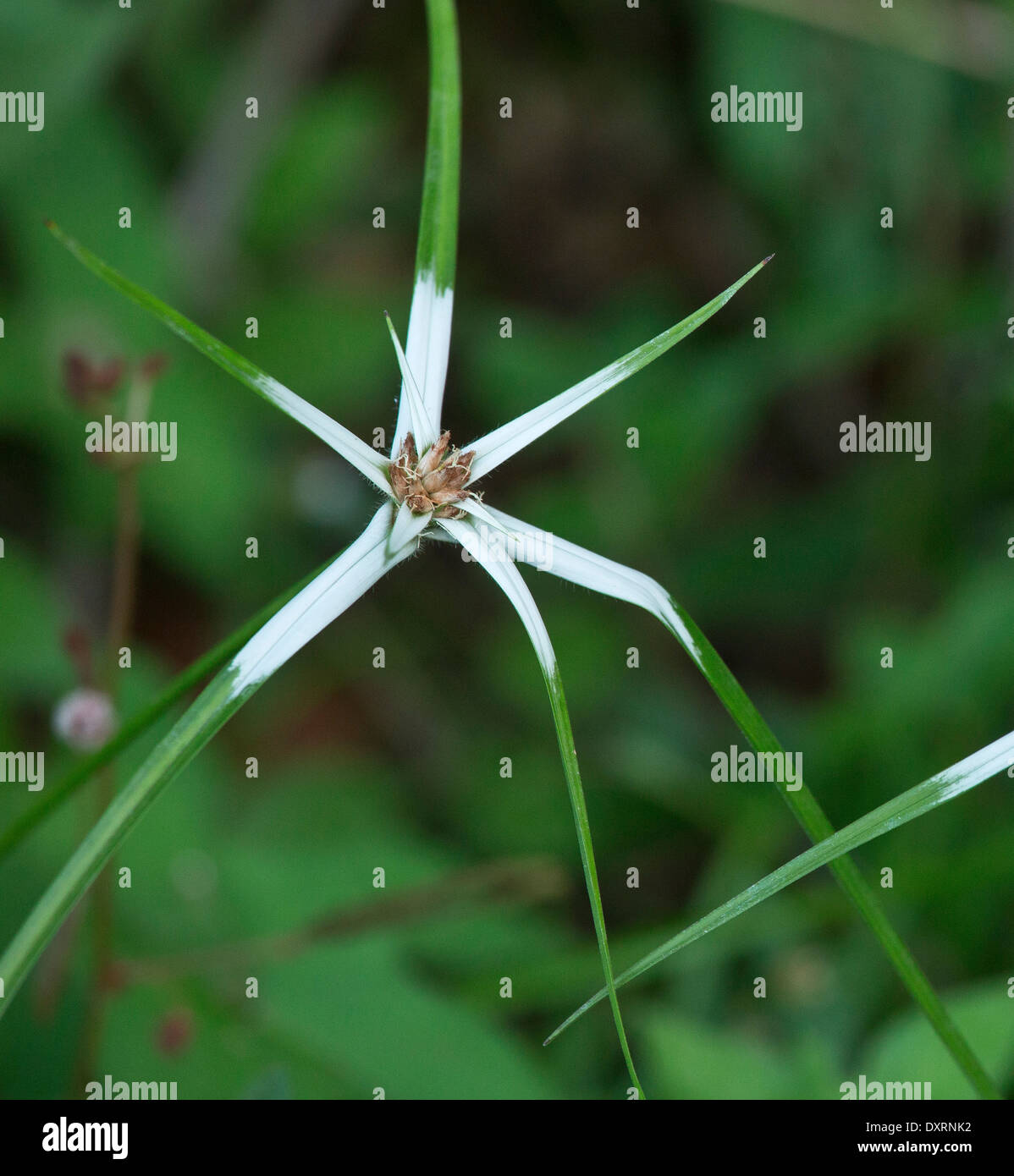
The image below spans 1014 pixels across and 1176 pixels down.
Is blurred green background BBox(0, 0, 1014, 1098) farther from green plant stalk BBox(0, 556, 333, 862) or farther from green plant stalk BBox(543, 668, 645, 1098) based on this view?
green plant stalk BBox(543, 668, 645, 1098)

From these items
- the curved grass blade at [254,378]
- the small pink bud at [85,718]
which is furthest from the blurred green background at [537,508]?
the curved grass blade at [254,378]

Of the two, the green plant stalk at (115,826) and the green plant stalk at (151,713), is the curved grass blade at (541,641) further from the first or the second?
the green plant stalk at (115,826)

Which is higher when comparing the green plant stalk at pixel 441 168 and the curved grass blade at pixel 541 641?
the green plant stalk at pixel 441 168

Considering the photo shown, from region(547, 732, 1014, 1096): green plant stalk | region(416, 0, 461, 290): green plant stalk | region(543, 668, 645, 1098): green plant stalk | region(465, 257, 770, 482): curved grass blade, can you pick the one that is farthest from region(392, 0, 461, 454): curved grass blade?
region(547, 732, 1014, 1096): green plant stalk

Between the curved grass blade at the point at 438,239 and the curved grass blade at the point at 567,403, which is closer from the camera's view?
the curved grass blade at the point at 567,403

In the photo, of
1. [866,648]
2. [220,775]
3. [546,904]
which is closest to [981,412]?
[866,648]

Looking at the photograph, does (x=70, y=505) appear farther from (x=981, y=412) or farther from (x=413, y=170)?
(x=981, y=412)
